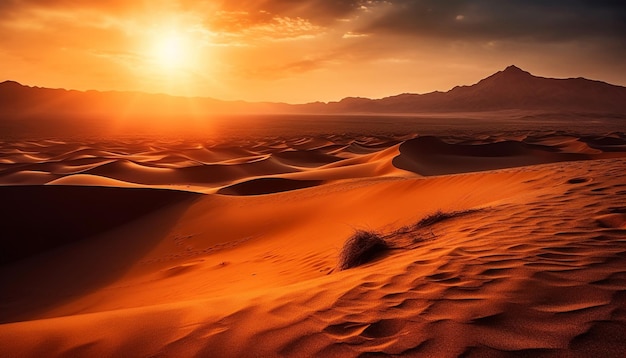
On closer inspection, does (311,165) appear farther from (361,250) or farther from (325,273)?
(361,250)

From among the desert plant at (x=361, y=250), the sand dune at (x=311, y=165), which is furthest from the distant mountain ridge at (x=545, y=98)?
the desert plant at (x=361, y=250)

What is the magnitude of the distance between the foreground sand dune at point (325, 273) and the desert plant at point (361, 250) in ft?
0.62

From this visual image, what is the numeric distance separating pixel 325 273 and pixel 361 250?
526 millimetres

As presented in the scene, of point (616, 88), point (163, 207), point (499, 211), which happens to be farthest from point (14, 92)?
point (616, 88)

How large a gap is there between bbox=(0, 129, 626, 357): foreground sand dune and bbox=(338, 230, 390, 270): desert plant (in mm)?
189

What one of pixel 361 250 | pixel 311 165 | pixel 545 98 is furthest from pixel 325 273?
pixel 545 98

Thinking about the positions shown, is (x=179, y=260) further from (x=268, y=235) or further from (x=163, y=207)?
(x=163, y=207)

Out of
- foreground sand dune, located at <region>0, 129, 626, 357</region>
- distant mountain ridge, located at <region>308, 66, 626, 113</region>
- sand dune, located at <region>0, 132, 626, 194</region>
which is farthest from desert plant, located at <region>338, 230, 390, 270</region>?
distant mountain ridge, located at <region>308, 66, 626, 113</region>

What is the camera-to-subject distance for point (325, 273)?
15.3 ft

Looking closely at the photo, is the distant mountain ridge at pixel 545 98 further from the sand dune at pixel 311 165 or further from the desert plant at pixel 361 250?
the desert plant at pixel 361 250

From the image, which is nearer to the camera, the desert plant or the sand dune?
the desert plant

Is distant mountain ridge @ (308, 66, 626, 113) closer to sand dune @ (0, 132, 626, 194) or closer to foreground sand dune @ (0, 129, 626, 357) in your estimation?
sand dune @ (0, 132, 626, 194)

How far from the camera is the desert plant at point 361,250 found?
14.5ft

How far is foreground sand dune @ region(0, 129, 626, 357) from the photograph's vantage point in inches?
98.6
